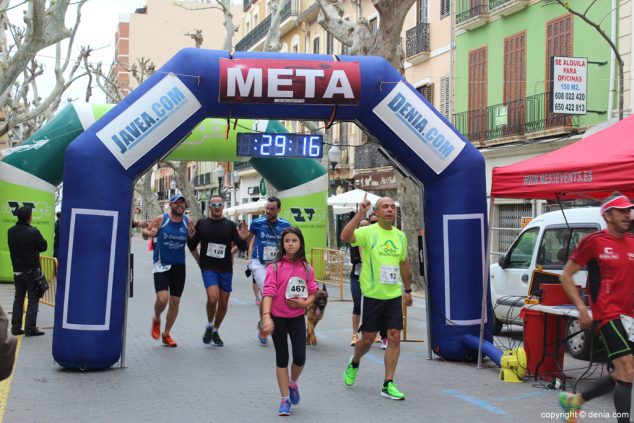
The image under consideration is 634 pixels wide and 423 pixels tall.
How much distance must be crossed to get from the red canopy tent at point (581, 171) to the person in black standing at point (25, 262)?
245 inches

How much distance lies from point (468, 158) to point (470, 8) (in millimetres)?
16542

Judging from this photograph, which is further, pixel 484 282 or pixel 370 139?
pixel 370 139

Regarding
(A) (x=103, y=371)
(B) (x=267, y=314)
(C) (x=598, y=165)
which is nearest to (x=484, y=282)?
(C) (x=598, y=165)

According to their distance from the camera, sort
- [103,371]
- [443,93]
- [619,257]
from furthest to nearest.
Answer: [443,93] < [103,371] < [619,257]

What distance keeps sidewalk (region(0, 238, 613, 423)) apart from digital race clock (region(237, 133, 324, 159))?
2.43 m

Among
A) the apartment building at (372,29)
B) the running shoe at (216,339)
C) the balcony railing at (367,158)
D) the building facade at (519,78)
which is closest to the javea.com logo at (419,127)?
the running shoe at (216,339)

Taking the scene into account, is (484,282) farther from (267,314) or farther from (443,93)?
(443,93)

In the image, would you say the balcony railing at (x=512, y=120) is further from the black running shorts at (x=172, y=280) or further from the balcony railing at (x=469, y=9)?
the black running shorts at (x=172, y=280)

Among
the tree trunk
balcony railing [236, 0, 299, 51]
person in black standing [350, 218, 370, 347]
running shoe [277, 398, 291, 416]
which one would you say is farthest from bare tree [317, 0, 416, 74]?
balcony railing [236, 0, 299, 51]

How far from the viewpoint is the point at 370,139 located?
1002 centimetres

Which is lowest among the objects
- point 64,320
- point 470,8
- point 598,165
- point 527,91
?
point 64,320

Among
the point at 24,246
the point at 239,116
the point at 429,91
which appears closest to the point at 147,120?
the point at 239,116

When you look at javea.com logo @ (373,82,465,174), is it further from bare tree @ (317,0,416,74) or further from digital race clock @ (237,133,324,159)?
bare tree @ (317,0,416,74)

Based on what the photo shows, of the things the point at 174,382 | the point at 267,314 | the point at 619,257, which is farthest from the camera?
the point at 174,382
